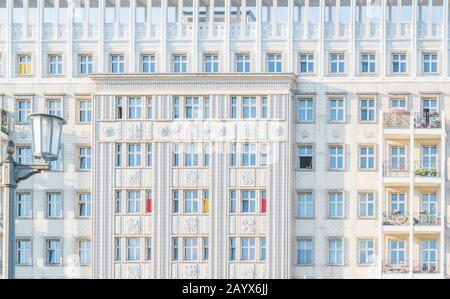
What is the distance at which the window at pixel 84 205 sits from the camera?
5381 cm

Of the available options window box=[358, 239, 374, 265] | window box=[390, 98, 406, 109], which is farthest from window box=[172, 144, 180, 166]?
window box=[390, 98, 406, 109]

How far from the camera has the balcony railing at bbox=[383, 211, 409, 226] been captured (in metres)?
51.8

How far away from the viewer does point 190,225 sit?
5266cm

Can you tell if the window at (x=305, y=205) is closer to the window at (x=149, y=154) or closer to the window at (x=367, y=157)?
the window at (x=367, y=157)

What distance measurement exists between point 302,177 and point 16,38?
44.1 feet

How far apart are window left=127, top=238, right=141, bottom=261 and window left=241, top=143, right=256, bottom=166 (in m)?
5.45

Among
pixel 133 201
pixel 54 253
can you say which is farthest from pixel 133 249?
pixel 54 253

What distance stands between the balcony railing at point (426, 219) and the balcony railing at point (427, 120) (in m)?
3.53

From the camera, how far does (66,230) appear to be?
A: 53.6 m

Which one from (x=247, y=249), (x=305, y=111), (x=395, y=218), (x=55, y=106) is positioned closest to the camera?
(x=395, y=218)

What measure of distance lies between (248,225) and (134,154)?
5557mm

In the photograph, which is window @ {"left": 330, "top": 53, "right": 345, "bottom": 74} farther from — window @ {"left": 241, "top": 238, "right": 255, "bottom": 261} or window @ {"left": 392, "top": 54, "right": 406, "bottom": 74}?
window @ {"left": 241, "top": 238, "right": 255, "bottom": 261}

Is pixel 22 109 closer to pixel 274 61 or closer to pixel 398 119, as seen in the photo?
pixel 274 61

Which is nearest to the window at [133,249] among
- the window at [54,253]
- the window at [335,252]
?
the window at [54,253]
